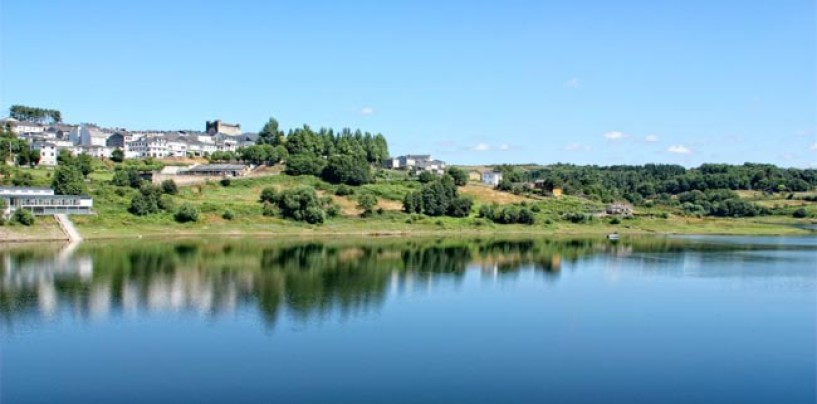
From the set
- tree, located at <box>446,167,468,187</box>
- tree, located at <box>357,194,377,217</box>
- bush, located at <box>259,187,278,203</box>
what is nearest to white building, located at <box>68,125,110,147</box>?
bush, located at <box>259,187,278,203</box>

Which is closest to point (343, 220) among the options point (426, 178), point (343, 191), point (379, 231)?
point (379, 231)

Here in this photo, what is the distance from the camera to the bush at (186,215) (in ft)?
225

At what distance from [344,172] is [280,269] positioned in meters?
44.5

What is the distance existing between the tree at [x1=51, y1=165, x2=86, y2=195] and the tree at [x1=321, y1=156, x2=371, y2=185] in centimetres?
2973

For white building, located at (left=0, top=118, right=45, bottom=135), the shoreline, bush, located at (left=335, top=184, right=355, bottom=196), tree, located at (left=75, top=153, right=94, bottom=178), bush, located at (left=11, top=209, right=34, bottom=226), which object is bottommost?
the shoreline

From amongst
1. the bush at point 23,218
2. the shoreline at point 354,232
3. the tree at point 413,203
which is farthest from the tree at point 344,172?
the bush at point 23,218

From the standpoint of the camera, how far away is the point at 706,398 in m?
21.7

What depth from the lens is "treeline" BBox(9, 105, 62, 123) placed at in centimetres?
12338

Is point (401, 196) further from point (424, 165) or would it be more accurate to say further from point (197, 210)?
point (424, 165)

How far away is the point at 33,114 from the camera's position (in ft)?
413

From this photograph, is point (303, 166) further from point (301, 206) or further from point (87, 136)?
point (87, 136)

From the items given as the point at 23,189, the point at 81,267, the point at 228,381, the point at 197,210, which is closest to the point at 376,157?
the point at 197,210

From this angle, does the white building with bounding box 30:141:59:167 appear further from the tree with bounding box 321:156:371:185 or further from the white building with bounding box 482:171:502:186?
the white building with bounding box 482:171:502:186

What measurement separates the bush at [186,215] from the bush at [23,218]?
481 inches
